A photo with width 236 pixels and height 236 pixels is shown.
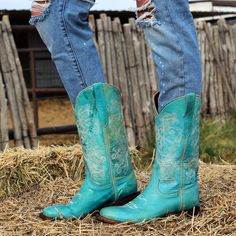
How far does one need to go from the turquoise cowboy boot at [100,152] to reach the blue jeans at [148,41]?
5 cm

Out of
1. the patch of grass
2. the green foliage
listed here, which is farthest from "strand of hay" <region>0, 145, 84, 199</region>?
the green foliage

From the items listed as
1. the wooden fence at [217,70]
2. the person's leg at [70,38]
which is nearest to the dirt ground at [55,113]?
the wooden fence at [217,70]

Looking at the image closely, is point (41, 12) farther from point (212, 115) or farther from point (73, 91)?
point (212, 115)

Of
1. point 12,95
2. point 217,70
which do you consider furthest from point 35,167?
point 217,70

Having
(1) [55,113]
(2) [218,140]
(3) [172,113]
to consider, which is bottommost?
(1) [55,113]

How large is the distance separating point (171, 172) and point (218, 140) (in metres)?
3.78

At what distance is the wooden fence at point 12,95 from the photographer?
16.3 feet

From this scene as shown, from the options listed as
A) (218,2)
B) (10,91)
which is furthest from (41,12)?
(218,2)

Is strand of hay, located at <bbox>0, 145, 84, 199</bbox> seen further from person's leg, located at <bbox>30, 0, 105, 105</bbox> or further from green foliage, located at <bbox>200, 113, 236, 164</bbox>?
green foliage, located at <bbox>200, 113, 236, 164</bbox>

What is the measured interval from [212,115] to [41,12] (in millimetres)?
4969

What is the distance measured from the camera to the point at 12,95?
505cm

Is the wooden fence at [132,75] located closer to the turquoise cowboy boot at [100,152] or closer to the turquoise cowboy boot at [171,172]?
the turquoise cowboy boot at [100,152]

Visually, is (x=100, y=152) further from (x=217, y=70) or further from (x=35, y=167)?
(x=217, y=70)

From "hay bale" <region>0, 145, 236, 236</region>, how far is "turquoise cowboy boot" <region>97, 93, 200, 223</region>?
4 cm
